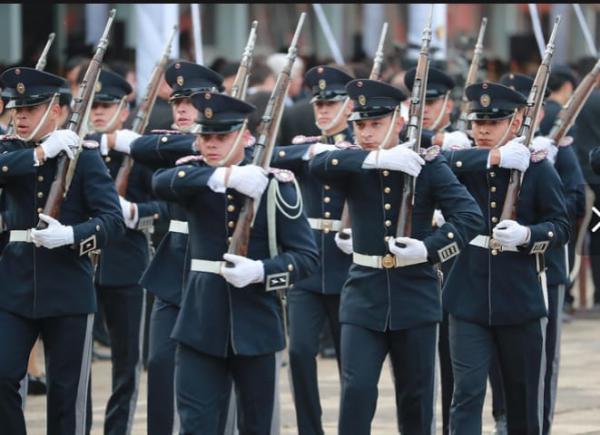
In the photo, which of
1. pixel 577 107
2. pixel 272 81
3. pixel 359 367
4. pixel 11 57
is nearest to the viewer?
pixel 359 367

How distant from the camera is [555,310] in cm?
950

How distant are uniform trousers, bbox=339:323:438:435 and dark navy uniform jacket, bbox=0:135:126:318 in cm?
117

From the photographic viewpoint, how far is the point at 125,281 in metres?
9.55

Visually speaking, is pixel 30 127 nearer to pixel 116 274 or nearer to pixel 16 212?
pixel 16 212

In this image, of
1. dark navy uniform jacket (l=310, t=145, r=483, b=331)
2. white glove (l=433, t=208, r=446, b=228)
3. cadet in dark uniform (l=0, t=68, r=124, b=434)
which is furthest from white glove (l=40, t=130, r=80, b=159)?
white glove (l=433, t=208, r=446, b=228)

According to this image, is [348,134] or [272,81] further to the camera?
[272,81]

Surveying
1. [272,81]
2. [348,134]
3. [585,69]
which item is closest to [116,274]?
[348,134]

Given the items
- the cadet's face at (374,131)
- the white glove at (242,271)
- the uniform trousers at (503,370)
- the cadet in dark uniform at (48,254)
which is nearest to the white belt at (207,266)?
the white glove at (242,271)

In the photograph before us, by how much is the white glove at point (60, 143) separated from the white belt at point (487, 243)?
195 centimetres

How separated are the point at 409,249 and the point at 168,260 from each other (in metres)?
1.32

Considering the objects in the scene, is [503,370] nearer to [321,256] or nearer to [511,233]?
[511,233]

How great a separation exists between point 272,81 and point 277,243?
622 cm

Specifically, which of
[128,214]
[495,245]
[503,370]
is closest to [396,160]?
[495,245]

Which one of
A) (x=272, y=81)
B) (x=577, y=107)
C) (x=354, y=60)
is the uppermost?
(x=577, y=107)
